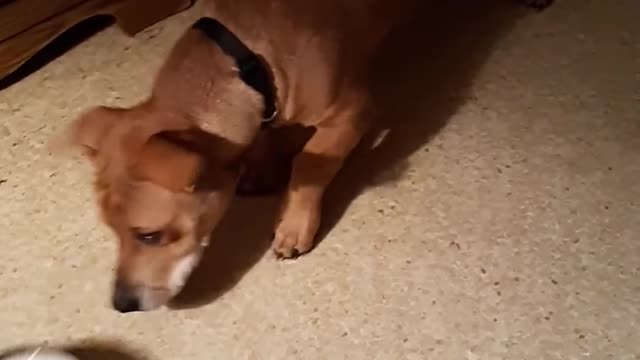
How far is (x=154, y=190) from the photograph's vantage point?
1492mm

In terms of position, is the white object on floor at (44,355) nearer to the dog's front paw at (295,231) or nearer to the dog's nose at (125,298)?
the dog's nose at (125,298)

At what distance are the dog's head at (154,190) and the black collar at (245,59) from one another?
0.31 ft

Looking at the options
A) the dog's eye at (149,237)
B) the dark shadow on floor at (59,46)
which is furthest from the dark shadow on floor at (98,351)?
the dark shadow on floor at (59,46)

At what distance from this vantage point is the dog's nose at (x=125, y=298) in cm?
160

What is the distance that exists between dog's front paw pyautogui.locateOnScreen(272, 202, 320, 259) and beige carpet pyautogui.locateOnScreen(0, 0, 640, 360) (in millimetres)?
25

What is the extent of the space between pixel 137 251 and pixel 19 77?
0.67 meters

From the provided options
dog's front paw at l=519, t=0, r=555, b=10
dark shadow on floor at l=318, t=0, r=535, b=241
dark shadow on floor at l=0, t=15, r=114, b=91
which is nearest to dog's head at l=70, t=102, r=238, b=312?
dark shadow on floor at l=318, t=0, r=535, b=241

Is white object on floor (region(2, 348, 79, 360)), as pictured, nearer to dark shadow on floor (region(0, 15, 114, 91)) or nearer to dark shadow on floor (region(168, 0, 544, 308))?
dark shadow on floor (region(168, 0, 544, 308))

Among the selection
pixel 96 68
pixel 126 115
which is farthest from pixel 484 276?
pixel 96 68

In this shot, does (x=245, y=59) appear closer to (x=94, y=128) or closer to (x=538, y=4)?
(x=94, y=128)

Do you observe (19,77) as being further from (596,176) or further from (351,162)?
(596,176)

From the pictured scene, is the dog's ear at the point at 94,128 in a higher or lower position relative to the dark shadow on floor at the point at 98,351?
higher

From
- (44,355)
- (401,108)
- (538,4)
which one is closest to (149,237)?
(44,355)

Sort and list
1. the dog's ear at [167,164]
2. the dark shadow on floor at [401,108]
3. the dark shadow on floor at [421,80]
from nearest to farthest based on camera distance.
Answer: the dog's ear at [167,164] < the dark shadow on floor at [401,108] < the dark shadow on floor at [421,80]
